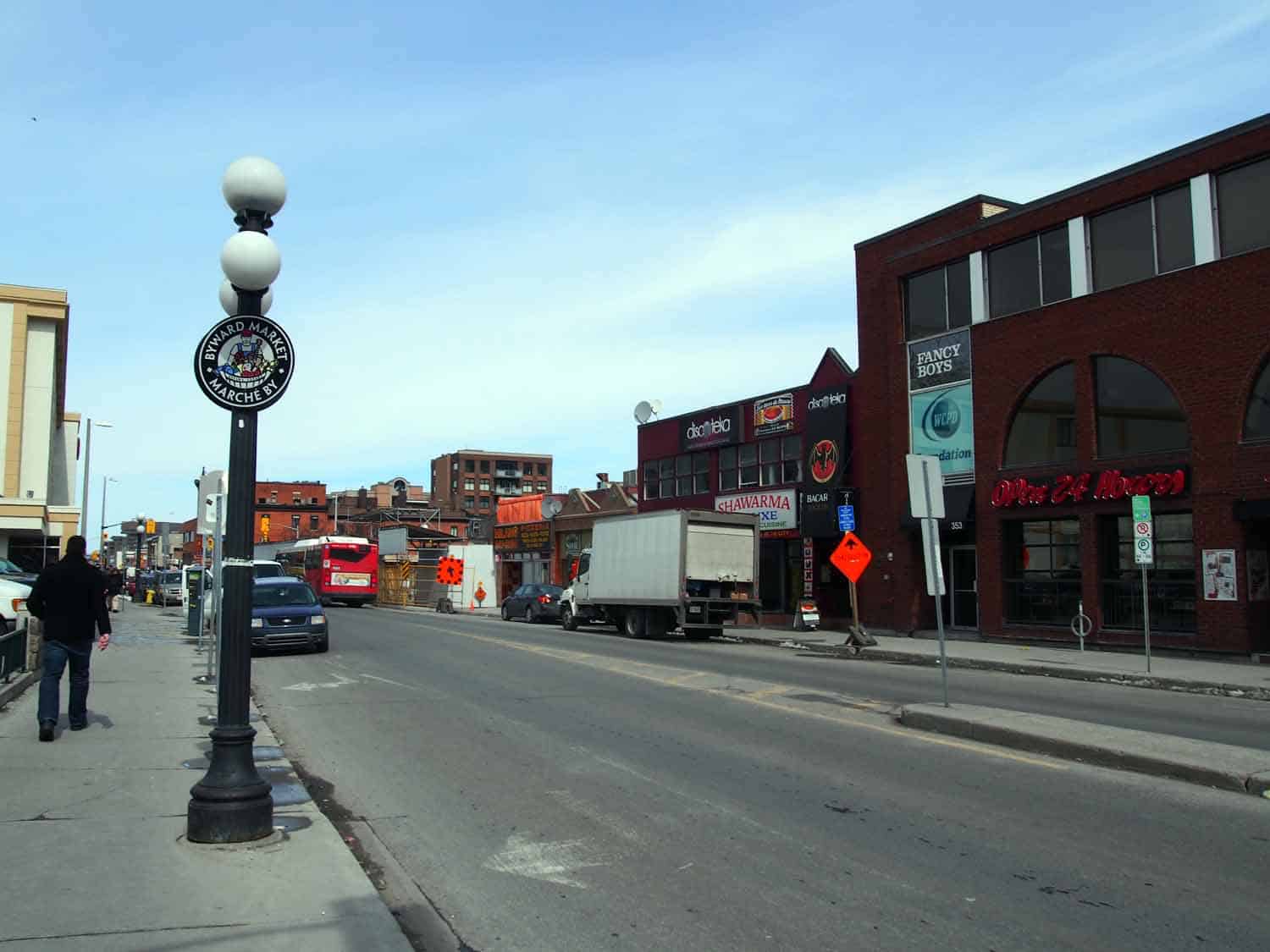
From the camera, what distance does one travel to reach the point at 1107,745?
9.38m

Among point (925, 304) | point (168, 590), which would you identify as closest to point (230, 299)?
point (925, 304)

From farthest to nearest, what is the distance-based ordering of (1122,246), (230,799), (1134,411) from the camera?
(1122,246) → (1134,411) → (230,799)

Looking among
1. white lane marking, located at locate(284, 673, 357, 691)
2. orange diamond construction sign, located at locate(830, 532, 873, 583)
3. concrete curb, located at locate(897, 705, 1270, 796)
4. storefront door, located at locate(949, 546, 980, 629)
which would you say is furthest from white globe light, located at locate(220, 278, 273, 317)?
storefront door, located at locate(949, 546, 980, 629)

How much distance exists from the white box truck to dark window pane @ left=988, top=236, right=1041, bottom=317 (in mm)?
8326

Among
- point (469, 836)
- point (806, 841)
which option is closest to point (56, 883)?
point (469, 836)

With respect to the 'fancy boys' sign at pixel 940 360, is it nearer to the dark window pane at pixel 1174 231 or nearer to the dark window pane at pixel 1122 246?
the dark window pane at pixel 1122 246

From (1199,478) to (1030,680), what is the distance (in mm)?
6444

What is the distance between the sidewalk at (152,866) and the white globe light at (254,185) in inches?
157

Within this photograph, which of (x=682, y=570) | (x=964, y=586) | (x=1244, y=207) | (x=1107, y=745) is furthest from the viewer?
(x=964, y=586)

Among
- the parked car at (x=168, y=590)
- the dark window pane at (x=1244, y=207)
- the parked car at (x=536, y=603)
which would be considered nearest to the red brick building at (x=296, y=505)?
the parked car at (x=168, y=590)

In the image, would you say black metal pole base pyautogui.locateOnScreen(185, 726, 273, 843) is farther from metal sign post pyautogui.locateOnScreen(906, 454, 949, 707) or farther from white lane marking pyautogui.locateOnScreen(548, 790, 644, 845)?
metal sign post pyautogui.locateOnScreen(906, 454, 949, 707)

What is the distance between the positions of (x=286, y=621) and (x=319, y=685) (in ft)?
16.9

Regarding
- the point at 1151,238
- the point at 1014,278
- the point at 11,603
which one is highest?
the point at 1014,278

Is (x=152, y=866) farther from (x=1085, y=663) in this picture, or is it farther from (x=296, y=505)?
(x=296, y=505)
